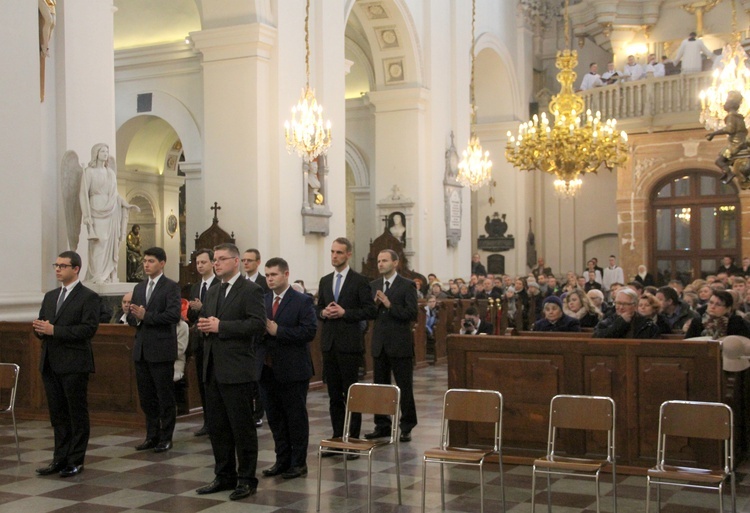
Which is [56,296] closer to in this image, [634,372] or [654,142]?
[634,372]

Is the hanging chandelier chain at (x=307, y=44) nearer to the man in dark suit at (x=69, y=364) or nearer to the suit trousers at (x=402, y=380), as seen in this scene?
the suit trousers at (x=402, y=380)

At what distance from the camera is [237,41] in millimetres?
14820

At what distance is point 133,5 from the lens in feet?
58.1

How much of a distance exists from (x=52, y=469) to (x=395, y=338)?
3.04 metres

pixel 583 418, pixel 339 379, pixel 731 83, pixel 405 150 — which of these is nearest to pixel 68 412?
pixel 339 379

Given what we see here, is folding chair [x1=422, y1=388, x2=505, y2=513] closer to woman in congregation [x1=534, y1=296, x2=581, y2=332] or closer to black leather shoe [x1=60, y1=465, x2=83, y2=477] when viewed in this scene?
black leather shoe [x1=60, y1=465, x2=83, y2=477]

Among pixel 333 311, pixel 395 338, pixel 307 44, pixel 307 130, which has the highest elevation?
pixel 307 44

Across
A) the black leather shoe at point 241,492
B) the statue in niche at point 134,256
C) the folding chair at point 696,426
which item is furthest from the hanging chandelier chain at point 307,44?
the folding chair at point 696,426

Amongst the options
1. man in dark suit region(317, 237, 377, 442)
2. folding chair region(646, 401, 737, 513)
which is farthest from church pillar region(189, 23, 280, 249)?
folding chair region(646, 401, 737, 513)

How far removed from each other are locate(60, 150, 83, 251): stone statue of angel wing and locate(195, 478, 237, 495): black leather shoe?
5.33m

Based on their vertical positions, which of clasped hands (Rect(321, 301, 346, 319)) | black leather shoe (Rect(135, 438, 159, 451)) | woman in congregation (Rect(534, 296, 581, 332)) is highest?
clasped hands (Rect(321, 301, 346, 319))

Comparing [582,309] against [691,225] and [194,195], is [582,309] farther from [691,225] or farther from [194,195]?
[691,225]

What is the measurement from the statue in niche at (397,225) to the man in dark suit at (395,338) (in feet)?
36.8

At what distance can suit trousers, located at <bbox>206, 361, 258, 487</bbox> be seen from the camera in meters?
6.37
